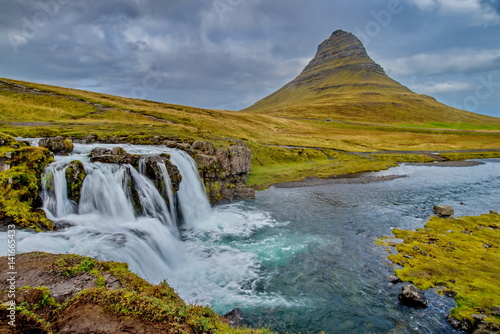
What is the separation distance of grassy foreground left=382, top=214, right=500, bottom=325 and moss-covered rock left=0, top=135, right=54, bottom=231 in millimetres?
21509

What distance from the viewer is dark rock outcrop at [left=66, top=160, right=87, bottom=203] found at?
18.3 m

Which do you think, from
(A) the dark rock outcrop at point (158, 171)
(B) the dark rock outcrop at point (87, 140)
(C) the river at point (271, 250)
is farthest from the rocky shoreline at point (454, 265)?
(B) the dark rock outcrop at point (87, 140)

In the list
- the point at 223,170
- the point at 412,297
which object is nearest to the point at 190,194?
the point at 223,170

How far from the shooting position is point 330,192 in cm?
3806

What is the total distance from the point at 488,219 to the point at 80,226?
3437cm

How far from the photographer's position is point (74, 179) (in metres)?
18.7

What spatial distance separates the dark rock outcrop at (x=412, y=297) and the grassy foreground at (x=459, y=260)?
1.17 m

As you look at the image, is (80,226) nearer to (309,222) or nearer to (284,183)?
(309,222)

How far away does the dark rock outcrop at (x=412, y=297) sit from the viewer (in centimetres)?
1264

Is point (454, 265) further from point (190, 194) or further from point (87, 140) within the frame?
point (87, 140)

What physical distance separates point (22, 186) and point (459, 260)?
28.1 metres

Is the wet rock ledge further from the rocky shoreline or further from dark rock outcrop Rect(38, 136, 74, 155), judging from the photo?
the rocky shoreline

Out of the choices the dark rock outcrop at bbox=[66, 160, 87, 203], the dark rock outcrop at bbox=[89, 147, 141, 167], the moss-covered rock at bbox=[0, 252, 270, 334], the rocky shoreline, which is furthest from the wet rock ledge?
the moss-covered rock at bbox=[0, 252, 270, 334]

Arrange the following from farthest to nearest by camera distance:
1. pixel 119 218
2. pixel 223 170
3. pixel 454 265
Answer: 1. pixel 223 170
2. pixel 119 218
3. pixel 454 265
